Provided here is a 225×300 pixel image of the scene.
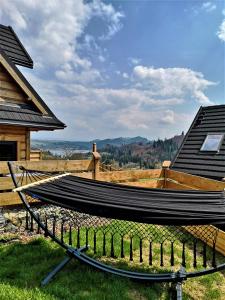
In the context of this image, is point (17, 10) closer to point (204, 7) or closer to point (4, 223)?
point (204, 7)

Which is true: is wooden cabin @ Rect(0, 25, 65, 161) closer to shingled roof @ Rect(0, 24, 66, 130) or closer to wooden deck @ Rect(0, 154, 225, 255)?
shingled roof @ Rect(0, 24, 66, 130)

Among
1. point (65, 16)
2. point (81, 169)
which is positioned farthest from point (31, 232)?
point (65, 16)

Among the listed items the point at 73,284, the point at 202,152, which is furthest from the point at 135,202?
the point at 202,152

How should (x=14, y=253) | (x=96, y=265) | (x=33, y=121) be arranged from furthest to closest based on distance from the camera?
(x=33, y=121) < (x=14, y=253) < (x=96, y=265)

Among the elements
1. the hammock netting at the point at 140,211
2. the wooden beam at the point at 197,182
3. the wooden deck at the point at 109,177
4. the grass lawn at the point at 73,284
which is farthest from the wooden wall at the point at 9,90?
the grass lawn at the point at 73,284

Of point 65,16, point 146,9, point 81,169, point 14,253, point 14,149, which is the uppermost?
point 146,9

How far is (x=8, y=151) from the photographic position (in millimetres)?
8930

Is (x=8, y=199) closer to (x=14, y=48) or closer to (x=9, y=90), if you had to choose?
(x=9, y=90)

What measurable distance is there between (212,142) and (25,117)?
8.21 meters

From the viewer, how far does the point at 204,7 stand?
10.1 meters

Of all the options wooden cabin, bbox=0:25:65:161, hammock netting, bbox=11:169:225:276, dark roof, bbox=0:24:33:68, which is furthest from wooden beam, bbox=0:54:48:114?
hammock netting, bbox=11:169:225:276

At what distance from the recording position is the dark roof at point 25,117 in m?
8.18

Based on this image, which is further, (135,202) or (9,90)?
(9,90)

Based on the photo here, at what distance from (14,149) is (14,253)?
5.13 meters
